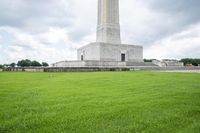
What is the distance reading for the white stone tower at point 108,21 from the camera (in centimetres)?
4019

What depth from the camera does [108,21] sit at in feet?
132

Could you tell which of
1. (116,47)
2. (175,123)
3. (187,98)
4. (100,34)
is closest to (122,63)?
(116,47)

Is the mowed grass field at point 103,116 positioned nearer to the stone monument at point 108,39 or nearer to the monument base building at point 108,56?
the monument base building at point 108,56

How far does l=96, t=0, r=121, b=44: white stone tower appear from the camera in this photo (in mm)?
40188

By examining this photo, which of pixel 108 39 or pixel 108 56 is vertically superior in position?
pixel 108 39

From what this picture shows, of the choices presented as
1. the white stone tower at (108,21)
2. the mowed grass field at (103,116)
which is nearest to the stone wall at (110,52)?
the white stone tower at (108,21)

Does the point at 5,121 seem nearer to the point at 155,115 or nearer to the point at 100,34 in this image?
the point at 155,115

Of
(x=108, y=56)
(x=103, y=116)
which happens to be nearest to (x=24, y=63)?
(x=108, y=56)

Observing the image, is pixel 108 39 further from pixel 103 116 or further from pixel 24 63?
pixel 103 116

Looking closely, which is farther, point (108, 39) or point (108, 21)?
point (108, 39)

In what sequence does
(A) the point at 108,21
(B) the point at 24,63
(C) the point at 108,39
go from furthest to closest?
(B) the point at 24,63 < (C) the point at 108,39 < (A) the point at 108,21

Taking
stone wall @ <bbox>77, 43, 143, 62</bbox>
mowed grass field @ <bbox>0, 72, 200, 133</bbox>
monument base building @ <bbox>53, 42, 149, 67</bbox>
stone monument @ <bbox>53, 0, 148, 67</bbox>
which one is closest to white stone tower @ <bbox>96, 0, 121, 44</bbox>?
stone monument @ <bbox>53, 0, 148, 67</bbox>

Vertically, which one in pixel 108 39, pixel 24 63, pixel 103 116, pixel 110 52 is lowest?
pixel 103 116

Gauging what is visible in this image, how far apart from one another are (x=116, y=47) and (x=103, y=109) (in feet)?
123
